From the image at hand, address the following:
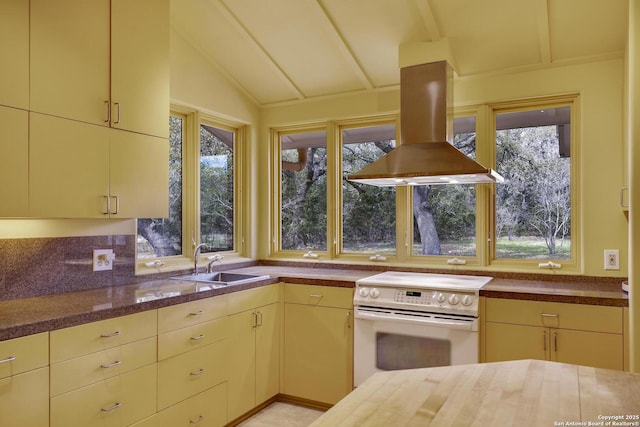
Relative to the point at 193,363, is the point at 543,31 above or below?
above

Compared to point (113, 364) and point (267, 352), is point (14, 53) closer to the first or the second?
point (113, 364)

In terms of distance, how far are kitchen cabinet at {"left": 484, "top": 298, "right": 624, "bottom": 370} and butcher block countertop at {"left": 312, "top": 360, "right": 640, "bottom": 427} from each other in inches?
54.4

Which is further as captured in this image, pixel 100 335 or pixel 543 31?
pixel 543 31

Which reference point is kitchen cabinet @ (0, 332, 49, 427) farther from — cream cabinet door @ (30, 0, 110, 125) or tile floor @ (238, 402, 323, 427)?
tile floor @ (238, 402, 323, 427)

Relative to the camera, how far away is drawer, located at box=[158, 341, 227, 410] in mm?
2496

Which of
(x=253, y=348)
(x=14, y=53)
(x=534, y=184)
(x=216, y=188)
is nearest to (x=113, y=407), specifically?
(x=253, y=348)

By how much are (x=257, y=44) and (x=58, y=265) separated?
198cm

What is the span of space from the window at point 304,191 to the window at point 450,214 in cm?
82

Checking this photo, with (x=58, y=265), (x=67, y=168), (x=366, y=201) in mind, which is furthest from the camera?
(x=366, y=201)

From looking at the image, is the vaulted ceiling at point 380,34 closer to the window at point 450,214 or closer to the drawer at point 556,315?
the window at point 450,214

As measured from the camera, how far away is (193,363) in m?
2.68

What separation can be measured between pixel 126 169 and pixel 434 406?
2.10 meters

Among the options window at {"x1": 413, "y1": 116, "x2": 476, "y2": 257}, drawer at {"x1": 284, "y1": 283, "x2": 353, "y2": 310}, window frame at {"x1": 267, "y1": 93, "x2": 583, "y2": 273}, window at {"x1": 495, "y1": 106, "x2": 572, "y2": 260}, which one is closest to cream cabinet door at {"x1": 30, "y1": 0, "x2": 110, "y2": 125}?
drawer at {"x1": 284, "y1": 283, "x2": 353, "y2": 310}

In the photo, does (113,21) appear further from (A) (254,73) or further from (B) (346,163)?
(B) (346,163)
